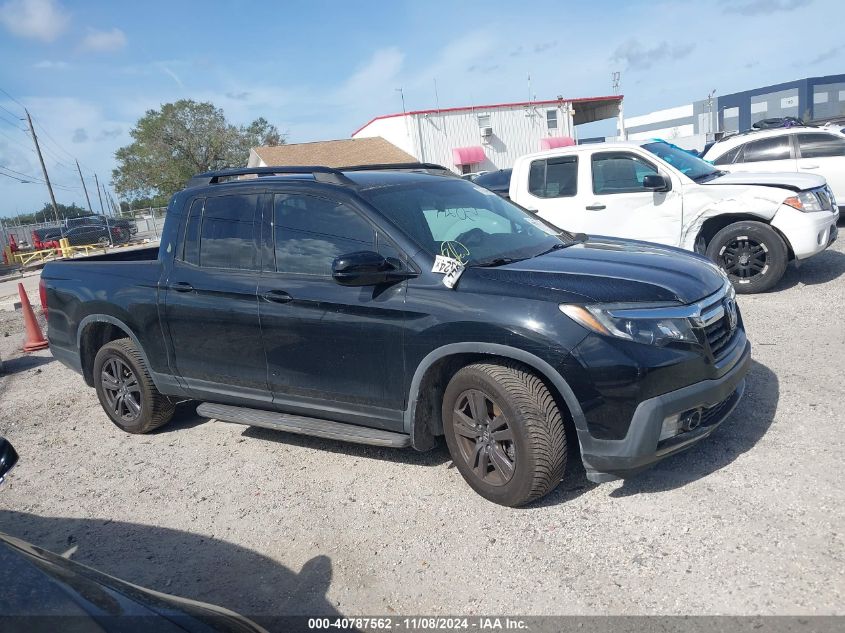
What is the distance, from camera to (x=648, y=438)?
10.6 feet

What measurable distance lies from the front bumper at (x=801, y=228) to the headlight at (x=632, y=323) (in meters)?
4.75

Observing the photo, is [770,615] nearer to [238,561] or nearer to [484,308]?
[484,308]

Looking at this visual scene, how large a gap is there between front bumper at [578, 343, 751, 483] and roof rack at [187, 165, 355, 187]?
89.0 inches

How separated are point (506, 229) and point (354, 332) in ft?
4.36

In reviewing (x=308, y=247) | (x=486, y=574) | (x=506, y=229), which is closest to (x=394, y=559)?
(x=486, y=574)

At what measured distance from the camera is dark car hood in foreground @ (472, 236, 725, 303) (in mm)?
3381

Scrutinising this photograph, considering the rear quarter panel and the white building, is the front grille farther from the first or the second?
the white building

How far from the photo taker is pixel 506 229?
14.6 ft

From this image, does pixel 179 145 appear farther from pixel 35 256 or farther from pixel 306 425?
pixel 306 425

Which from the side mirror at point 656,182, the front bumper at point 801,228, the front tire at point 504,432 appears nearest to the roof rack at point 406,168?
the front tire at point 504,432

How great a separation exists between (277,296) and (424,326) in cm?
111

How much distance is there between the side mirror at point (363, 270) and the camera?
3.67 metres

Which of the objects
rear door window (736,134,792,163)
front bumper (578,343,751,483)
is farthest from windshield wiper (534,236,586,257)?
rear door window (736,134,792,163)

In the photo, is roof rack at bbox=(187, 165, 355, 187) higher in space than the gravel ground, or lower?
higher
